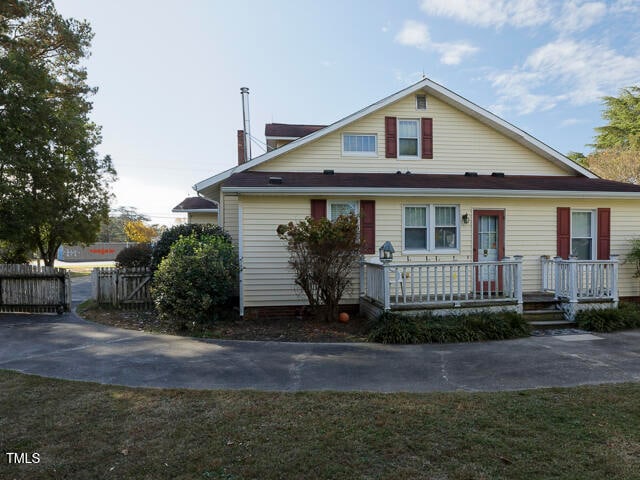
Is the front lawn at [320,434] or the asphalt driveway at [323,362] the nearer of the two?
the front lawn at [320,434]

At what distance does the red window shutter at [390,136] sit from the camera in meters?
10.8

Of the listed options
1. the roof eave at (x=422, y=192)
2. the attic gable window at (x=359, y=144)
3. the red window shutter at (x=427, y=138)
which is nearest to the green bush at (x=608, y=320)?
the roof eave at (x=422, y=192)

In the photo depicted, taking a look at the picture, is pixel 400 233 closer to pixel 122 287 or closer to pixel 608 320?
pixel 608 320

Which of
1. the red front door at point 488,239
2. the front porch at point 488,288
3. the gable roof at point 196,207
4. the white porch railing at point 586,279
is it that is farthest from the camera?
the gable roof at point 196,207

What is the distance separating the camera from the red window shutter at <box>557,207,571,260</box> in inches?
404

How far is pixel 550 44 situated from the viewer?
14070 mm

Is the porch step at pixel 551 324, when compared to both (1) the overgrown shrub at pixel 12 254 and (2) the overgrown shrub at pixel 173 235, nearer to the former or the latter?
(2) the overgrown shrub at pixel 173 235

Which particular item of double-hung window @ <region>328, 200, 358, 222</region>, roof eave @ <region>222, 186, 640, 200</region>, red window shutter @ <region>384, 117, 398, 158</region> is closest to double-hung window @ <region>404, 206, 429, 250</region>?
roof eave @ <region>222, 186, 640, 200</region>

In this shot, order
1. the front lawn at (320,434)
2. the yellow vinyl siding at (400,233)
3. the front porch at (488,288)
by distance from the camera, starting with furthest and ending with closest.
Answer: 1. the yellow vinyl siding at (400,233)
2. the front porch at (488,288)
3. the front lawn at (320,434)

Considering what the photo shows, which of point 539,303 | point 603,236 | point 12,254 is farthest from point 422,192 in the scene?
point 12,254

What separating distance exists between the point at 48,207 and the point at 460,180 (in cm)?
1436

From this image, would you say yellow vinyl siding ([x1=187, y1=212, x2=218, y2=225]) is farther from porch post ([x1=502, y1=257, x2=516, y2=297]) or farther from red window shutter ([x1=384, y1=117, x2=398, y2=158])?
porch post ([x1=502, y1=257, x2=516, y2=297])

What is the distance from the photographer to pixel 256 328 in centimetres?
833

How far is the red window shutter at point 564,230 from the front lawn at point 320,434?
6427 millimetres
